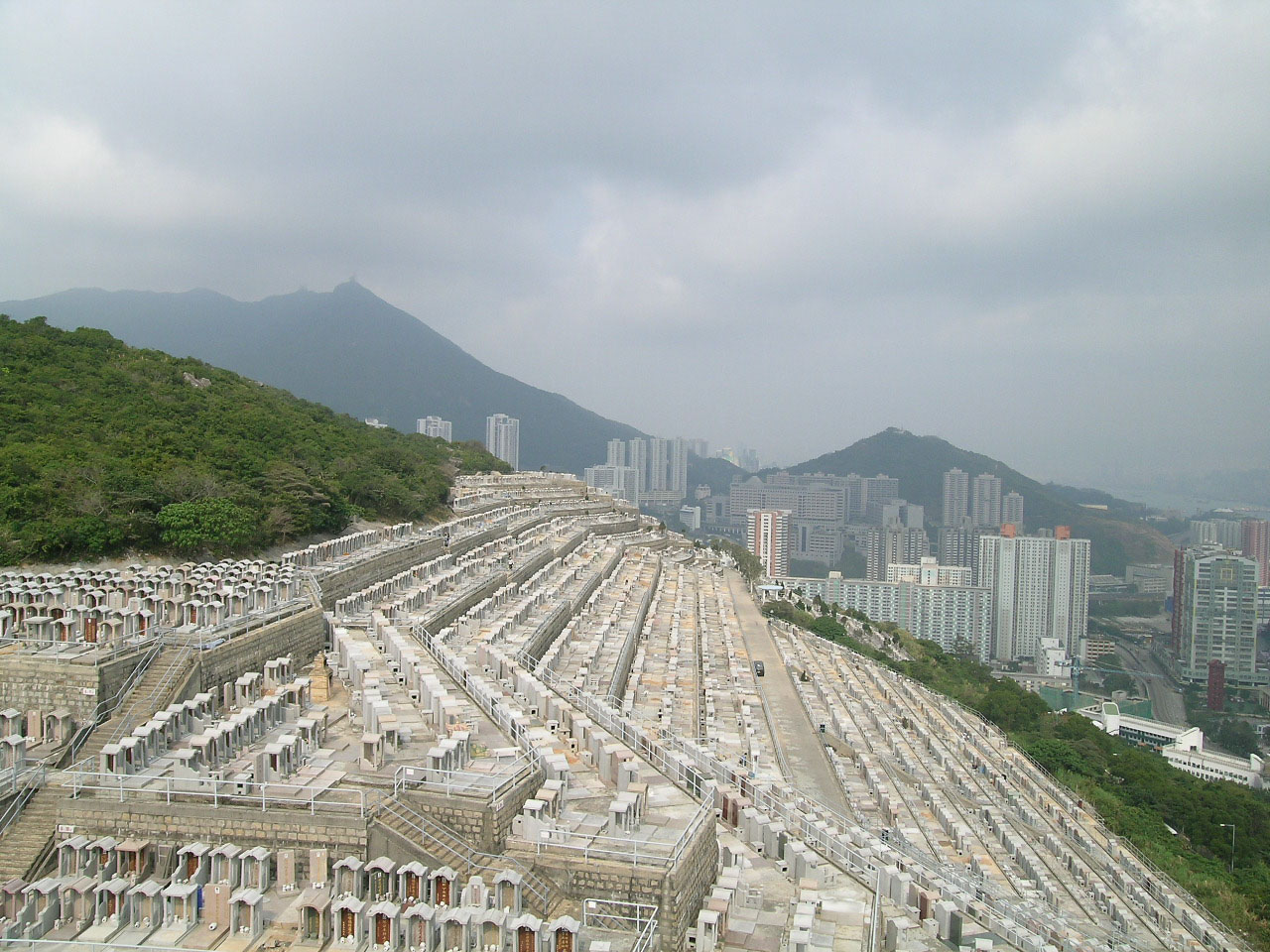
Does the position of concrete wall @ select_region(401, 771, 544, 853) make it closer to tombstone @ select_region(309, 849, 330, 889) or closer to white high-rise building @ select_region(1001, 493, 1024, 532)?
tombstone @ select_region(309, 849, 330, 889)

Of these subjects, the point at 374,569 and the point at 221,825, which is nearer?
the point at 221,825

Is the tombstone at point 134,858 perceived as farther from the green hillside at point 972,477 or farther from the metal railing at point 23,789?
the green hillside at point 972,477

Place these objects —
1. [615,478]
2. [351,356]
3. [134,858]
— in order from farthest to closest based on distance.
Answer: [351,356], [615,478], [134,858]

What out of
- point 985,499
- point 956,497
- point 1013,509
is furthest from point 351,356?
point 1013,509

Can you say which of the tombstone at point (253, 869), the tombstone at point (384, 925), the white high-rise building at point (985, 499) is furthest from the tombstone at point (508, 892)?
the white high-rise building at point (985, 499)

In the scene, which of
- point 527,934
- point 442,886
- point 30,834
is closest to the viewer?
point 527,934

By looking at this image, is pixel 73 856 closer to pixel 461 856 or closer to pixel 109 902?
pixel 109 902

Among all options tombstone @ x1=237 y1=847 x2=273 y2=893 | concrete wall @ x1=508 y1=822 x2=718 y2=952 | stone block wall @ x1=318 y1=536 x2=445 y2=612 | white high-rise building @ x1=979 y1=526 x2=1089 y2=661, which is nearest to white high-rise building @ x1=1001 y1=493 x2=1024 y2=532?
white high-rise building @ x1=979 y1=526 x2=1089 y2=661
